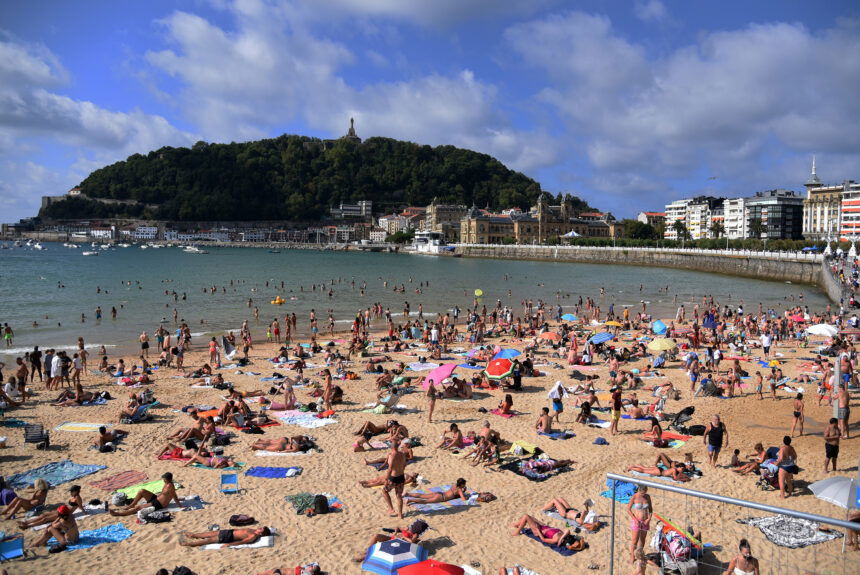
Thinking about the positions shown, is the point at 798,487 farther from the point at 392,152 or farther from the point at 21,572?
the point at 392,152

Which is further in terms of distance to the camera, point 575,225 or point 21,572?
point 575,225

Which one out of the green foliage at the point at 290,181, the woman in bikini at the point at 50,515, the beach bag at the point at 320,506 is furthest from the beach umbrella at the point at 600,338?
the green foliage at the point at 290,181

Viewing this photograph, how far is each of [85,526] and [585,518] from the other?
256 inches

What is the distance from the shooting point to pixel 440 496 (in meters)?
8.31

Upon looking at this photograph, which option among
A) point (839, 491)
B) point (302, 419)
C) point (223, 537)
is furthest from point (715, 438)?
point (302, 419)

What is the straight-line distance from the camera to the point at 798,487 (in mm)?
8484

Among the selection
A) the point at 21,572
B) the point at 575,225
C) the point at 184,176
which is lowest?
the point at 21,572

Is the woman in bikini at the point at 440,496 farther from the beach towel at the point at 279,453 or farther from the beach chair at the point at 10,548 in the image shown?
the beach chair at the point at 10,548

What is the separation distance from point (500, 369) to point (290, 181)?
17517 centimetres

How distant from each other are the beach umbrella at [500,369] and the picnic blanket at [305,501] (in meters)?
6.38

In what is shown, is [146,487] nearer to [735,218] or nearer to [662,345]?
[662,345]

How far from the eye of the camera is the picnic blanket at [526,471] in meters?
9.10

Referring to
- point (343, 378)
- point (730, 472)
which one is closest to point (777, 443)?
point (730, 472)

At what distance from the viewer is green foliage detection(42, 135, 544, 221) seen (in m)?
170
